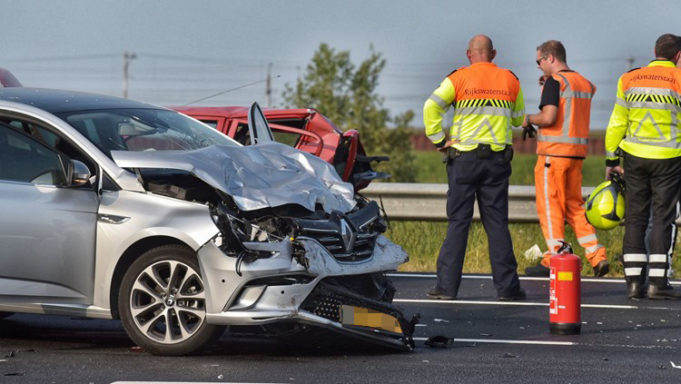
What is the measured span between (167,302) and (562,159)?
614 cm

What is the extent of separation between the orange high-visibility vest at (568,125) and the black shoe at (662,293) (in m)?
2.12

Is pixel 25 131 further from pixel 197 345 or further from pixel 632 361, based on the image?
pixel 632 361

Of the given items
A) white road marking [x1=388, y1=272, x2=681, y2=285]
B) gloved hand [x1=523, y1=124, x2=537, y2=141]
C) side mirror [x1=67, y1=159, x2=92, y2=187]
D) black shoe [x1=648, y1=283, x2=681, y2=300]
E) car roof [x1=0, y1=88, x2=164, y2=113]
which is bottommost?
white road marking [x1=388, y1=272, x2=681, y2=285]

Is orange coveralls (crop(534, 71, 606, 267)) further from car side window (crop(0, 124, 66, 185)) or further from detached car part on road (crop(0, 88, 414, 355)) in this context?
car side window (crop(0, 124, 66, 185))

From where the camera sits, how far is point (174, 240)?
24.3 ft

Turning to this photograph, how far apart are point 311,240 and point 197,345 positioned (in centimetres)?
89

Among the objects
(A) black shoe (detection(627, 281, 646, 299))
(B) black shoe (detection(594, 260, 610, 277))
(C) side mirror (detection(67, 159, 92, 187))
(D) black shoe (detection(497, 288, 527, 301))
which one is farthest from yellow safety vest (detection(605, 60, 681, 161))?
(C) side mirror (detection(67, 159, 92, 187))

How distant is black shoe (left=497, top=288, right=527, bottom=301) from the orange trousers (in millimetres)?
1768

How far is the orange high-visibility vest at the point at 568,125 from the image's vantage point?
12.5m

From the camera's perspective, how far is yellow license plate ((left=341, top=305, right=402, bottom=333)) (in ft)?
24.4

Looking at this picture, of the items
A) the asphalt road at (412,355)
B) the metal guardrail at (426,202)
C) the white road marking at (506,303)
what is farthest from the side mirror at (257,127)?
the metal guardrail at (426,202)

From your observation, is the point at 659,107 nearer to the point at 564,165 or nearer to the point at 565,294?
the point at 564,165

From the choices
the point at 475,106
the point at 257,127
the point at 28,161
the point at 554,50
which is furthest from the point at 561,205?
the point at 28,161

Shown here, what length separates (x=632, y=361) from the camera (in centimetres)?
746
